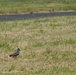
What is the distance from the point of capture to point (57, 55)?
55.3 ft

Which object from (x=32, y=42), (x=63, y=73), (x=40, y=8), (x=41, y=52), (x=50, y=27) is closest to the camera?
(x=63, y=73)

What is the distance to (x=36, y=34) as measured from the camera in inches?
931

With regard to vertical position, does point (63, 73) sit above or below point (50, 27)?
above

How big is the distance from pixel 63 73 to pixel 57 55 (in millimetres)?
3270

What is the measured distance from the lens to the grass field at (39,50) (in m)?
14.2

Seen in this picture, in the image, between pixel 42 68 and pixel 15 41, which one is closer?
pixel 42 68

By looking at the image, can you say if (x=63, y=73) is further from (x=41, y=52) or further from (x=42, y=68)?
(x=41, y=52)

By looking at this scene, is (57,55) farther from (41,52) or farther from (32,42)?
(32,42)

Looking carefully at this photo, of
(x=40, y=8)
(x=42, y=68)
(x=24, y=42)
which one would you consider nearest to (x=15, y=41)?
(x=24, y=42)

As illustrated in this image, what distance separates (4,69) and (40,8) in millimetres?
34842

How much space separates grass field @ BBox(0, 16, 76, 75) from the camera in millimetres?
14172

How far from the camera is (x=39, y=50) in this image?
18.0 m

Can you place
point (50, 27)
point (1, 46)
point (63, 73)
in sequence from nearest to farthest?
point (63, 73) < point (1, 46) < point (50, 27)

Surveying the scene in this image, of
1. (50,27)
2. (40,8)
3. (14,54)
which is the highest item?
(14,54)
